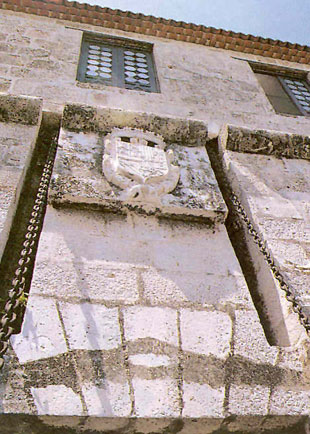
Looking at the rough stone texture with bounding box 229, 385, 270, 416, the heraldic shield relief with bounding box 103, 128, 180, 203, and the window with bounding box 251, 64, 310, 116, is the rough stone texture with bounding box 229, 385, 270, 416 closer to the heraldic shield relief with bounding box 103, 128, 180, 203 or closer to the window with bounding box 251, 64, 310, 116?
the heraldic shield relief with bounding box 103, 128, 180, 203

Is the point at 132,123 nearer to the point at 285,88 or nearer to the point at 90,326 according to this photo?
the point at 90,326

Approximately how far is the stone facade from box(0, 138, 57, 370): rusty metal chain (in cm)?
8

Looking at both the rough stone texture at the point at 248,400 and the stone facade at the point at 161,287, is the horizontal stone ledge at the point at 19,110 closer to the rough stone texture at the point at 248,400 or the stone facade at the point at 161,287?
the stone facade at the point at 161,287

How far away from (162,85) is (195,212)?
3.77 m

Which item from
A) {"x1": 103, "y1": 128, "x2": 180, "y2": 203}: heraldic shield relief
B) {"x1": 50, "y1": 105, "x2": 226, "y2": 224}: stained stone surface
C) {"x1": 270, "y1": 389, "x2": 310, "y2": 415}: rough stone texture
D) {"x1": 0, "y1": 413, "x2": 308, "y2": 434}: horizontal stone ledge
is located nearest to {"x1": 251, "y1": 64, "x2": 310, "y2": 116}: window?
{"x1": 50, "y1": 105, "x2": 226, "y2": 224}: stained stone surface

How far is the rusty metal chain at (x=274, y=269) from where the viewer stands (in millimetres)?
1945

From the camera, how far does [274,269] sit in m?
2.16

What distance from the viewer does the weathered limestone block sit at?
2324mm

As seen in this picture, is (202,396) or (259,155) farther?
(259,155)

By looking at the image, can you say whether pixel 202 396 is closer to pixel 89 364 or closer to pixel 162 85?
pixel 89 364

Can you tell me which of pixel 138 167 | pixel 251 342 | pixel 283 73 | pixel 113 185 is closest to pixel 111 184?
pixel 113 185

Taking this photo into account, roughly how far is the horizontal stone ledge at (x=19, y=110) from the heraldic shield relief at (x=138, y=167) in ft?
1.91

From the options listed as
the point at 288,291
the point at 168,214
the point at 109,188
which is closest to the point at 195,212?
the point at 168,214

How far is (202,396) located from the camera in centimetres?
168
